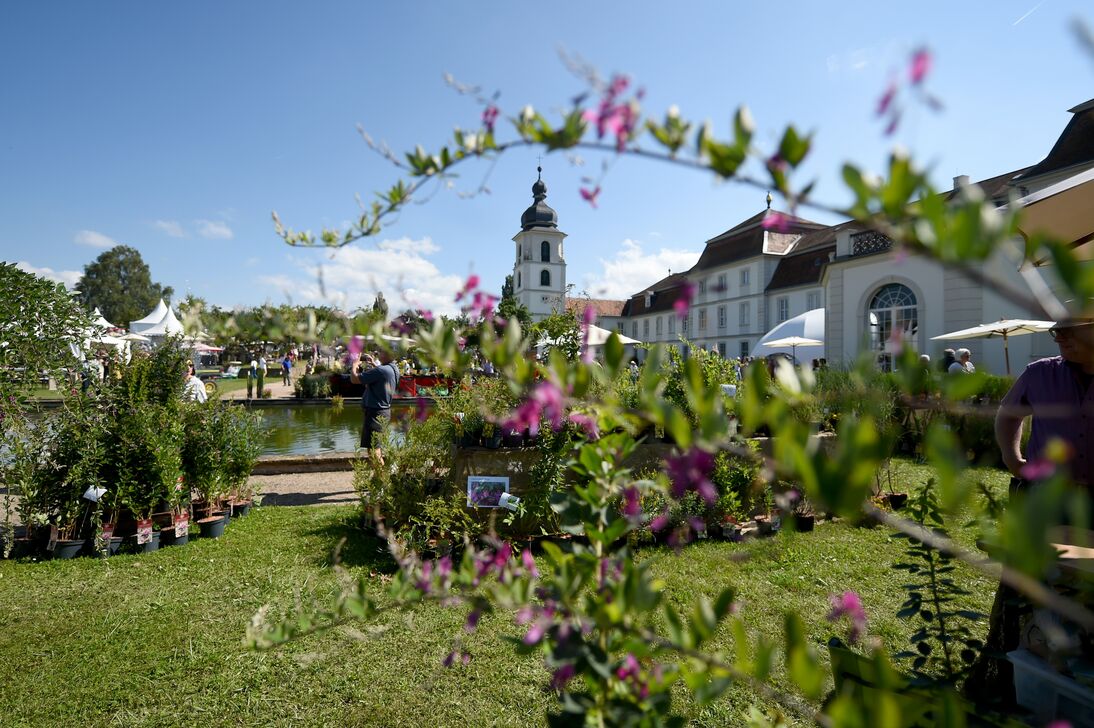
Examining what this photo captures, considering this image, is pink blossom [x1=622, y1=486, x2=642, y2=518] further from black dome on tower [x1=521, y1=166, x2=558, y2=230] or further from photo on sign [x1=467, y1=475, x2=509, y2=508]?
black dome on tower [x1=521, y1=166, x2=558, y2=230]

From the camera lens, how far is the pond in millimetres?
10422

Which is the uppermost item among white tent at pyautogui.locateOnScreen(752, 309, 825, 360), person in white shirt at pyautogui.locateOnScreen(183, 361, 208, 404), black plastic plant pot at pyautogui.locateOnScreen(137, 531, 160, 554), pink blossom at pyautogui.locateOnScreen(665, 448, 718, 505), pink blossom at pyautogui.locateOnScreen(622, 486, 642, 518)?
white tent at pyautogui.locateOnScreen(752, 309, 825, 360)

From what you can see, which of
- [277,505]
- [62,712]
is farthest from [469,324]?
[277,505]

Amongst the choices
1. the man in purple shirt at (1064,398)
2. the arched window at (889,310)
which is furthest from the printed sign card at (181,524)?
Answer: the arched window at (889,310)

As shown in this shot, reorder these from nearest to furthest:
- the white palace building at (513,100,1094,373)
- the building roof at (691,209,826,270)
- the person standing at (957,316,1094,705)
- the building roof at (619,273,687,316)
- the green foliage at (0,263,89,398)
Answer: the person standing at (957,316,1094,705)
the white palace building at (513,100,1094,373)
the green foliage at (0,263,89,398)
the building roof at (691,209,826,270)
the building roof at (619,273,687,316)

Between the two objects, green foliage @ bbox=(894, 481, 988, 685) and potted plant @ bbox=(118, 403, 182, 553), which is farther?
potted plant @ bbox=(118, 403, 182, 553)

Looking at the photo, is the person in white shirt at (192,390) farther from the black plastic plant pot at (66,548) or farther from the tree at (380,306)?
the tree at (380,306)

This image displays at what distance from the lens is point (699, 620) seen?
883mm

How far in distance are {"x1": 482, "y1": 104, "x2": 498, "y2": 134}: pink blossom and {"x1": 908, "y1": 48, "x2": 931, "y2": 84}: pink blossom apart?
2.18 feet

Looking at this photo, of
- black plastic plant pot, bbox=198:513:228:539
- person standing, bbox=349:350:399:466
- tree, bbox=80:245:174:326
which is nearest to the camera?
black plastic plant pot, bbox=198:513:228:539

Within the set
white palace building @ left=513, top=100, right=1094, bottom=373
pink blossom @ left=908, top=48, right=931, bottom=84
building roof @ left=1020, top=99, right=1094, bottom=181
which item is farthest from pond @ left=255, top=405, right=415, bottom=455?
building roof @ left=1020, top=99, right=1094, bottom=181

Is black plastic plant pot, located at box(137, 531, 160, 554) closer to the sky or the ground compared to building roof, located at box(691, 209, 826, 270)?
closer to the ground

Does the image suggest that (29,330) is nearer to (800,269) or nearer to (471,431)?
(471,431)

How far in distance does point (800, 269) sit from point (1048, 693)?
35.4 m
